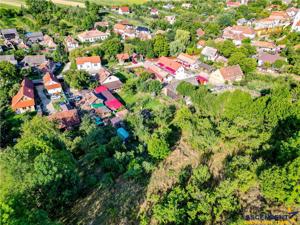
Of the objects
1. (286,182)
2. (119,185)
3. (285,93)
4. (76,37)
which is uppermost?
(286,182)

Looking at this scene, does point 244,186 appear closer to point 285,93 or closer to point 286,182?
point 286,182

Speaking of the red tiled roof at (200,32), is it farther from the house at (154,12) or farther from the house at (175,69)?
the house at (154,12)

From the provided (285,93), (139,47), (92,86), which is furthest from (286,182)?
(139,47)

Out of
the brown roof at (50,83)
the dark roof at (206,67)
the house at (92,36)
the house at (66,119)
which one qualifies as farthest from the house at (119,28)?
the house at (66,119)

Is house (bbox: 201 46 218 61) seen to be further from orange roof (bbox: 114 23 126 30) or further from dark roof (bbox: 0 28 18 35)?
dark roof (bbox: 0 28 18 35)

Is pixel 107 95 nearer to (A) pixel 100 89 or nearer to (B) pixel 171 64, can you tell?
(A) pixel 100 89
